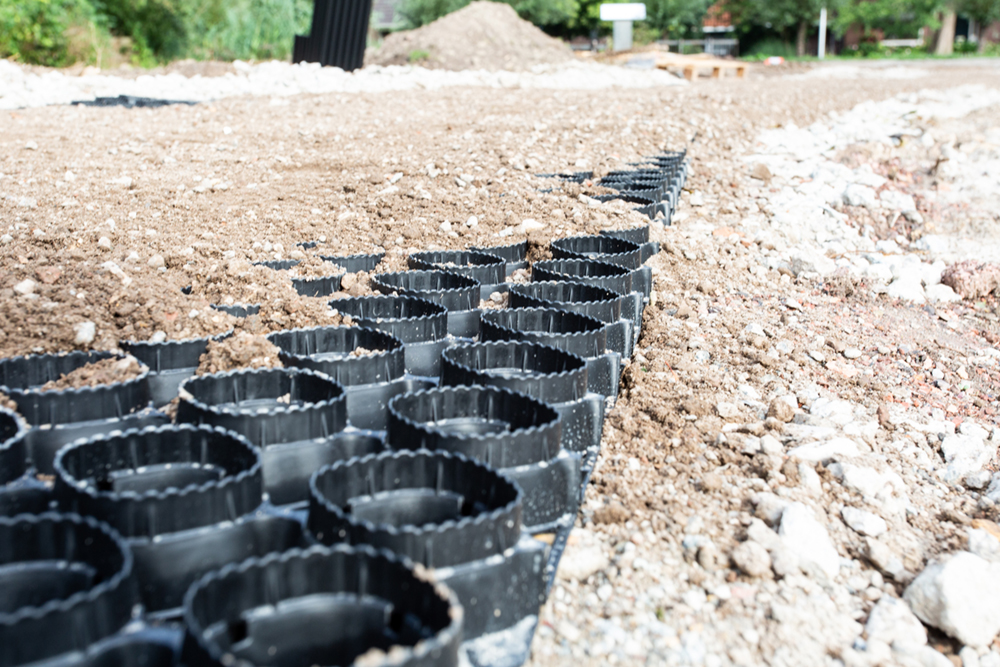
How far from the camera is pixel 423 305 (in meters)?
2.97

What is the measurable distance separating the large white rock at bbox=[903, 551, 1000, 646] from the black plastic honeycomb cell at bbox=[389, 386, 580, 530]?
86 centimetres

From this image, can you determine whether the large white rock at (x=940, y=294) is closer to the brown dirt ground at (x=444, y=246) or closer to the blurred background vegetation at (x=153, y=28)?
the brown dirt ground at (x=444, y=246)

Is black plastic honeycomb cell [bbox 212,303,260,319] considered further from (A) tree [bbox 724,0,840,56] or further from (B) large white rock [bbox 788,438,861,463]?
(A) tree [bbox 724,0,840,56]

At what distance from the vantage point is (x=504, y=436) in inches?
73.5

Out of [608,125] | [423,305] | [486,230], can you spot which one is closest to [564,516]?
[423,305]

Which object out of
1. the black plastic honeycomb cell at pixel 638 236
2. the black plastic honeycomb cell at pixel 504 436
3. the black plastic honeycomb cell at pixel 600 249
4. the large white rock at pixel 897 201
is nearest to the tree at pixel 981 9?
the large white rock at pixel 897 201

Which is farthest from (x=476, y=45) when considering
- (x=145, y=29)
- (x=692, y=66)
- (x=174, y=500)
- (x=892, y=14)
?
(x=892, y=14)

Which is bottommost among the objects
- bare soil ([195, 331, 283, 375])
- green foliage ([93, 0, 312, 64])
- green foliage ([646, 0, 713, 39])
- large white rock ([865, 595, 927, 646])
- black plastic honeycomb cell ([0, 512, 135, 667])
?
large white rock ([865, 595, 927, 646])

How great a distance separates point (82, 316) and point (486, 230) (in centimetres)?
202

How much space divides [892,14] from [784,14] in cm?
448

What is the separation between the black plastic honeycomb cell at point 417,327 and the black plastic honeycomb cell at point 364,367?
0.09 metres

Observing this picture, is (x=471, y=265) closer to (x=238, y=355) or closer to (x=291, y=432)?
(x=238, y=355)

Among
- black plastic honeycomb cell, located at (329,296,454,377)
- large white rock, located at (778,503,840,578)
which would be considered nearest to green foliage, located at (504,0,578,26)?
black plastic honeycomb cell, located at (329,296,454,377)

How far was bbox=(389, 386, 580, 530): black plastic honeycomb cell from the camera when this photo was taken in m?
1.88
